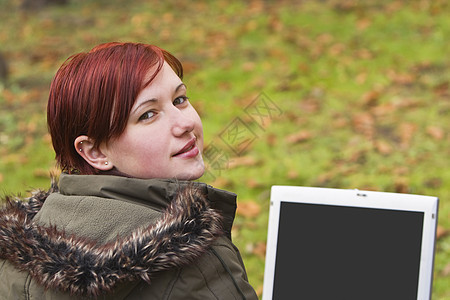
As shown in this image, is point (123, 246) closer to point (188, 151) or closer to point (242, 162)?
point (188, 151)

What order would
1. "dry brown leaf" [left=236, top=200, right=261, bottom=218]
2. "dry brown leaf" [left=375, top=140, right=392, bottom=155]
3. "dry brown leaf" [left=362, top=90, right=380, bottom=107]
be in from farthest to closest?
"dry brown leaf" [left=362, top=90, right=380, bottom=107] < "dry brown leaf" [left=375, top=140, right=392, bottom=155] < "dry brown leaf" [left=236, top=200, right=261, bottom=218]

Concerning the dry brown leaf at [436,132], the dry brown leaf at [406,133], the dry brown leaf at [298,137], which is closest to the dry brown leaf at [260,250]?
the dry brown leaf at [298,137]

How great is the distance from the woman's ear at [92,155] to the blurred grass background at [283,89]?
3.95 feet

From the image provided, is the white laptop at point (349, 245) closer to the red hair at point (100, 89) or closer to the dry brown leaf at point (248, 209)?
the red hair at point (100, 89)

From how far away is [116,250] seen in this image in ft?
4.42

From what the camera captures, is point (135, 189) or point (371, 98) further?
point (371, 98)

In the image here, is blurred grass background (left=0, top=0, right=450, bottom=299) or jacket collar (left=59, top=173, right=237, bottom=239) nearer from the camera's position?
jacket collar (left=59, top=173, right=237, bottom=239)

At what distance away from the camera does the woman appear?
1.37 meters

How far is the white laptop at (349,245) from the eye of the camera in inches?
64.4

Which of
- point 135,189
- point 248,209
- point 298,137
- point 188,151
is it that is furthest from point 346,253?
point 298,137

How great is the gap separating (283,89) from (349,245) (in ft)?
14.0

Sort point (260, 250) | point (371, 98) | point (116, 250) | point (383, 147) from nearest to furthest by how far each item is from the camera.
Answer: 1. point (116, 250)
2. point (260, 250)
3. point (383, 147)
4. point (371, 98)

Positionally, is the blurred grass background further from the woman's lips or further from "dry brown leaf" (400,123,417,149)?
the woman's lips

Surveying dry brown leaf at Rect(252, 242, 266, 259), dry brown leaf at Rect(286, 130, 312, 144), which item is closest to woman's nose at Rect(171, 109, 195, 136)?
dry brown leaf at Rect(252, 242, 266, 259)
